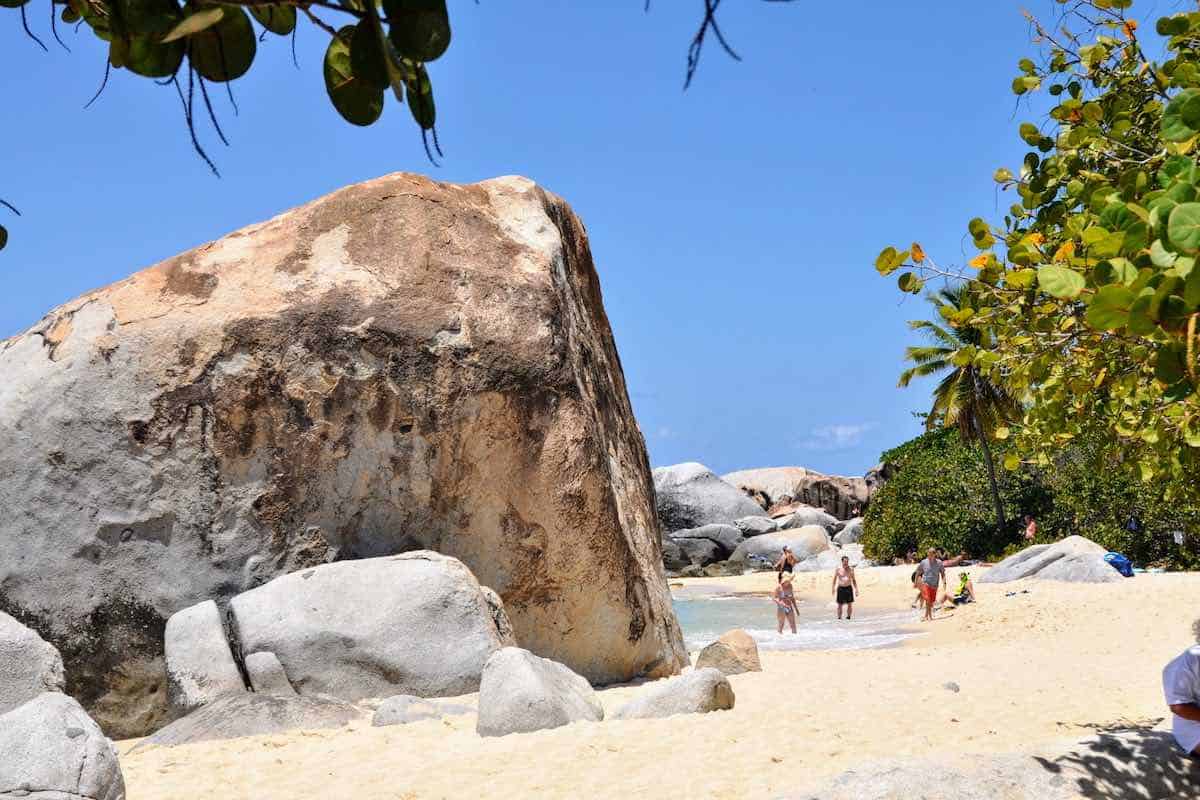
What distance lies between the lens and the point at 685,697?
8.03 m

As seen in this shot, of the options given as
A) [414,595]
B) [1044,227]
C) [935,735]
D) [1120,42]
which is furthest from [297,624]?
[1120,42]

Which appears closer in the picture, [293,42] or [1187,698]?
[293,42]

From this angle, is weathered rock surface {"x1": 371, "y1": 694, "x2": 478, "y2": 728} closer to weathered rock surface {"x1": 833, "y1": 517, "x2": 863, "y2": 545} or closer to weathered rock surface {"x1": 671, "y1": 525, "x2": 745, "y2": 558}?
weathered rock surface {"x1": 671, "y1": 525, "x2": 745, "y2": 558}

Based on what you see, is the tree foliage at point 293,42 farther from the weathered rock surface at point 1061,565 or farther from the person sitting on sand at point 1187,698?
the weathered rock surface at point 1061,565

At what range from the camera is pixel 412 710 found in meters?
8.00

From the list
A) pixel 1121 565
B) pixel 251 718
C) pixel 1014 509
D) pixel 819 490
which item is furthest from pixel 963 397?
pixel 251 718

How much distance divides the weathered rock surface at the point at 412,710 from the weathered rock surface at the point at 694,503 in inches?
1334

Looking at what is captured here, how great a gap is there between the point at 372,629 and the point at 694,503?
3412 cm

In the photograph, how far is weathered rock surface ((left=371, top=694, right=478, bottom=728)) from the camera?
7922mm

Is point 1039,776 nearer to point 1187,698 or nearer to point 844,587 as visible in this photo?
point 1187,698

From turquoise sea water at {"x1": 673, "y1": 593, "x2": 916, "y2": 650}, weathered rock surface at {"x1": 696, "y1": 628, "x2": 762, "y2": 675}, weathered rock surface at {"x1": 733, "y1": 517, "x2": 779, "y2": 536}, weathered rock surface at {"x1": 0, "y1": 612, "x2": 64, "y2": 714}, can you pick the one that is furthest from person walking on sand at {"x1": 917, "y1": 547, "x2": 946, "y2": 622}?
weathered rock surface at {"x1": 733, "y1": 517, "x2": 779, "y2": 536}

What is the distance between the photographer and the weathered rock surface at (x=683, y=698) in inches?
313

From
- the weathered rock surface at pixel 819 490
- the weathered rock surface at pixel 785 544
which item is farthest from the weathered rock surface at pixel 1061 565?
the weathered rock surface at pixel 819 490

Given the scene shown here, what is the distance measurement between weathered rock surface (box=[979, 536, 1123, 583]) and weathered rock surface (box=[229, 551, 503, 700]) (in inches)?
573
